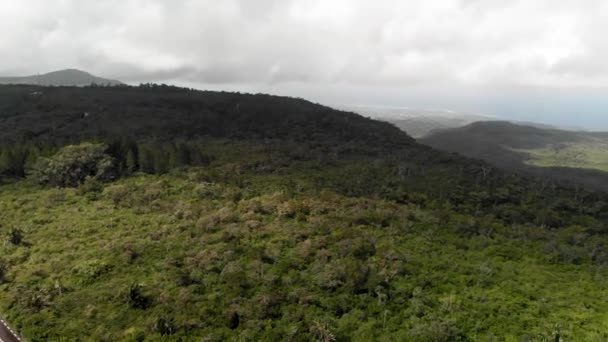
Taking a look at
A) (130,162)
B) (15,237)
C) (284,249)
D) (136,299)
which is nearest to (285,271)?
(284,249)

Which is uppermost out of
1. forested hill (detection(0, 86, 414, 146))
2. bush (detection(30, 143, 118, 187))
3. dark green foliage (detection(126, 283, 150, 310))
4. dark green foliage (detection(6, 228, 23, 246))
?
forested hill (detection(0, 86, 414, 146))

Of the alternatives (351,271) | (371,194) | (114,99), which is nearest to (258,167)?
(371,194)

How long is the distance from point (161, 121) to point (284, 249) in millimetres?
114924

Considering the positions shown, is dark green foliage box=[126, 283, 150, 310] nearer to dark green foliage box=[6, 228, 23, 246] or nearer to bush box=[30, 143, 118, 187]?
dark green foliage box=[6, 228, 23, 246]

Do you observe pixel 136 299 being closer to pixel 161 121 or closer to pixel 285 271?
pixel 285 271

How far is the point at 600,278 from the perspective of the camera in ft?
187

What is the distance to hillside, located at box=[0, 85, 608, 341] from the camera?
4797 cm

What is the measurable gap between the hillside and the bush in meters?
0.35

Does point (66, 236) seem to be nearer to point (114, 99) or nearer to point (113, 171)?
point (113, 171)

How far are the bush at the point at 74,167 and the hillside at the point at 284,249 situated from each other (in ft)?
1.15

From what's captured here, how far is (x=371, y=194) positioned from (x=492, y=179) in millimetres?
42633

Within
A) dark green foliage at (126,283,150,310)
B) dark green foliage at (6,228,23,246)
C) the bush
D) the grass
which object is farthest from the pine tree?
dark green foliage at (126,283,150,310)

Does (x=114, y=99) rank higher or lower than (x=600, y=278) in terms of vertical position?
higher

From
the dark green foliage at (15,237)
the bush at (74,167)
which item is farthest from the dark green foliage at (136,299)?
the bush at (74,167)
